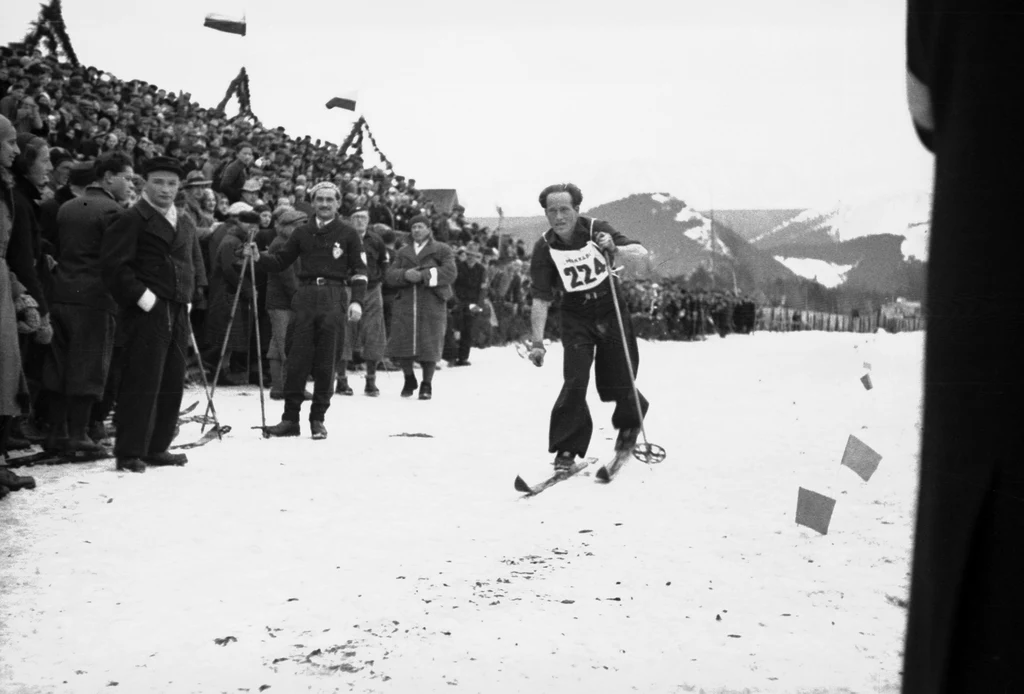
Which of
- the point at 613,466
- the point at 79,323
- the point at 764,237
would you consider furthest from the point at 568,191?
the point at 764,237

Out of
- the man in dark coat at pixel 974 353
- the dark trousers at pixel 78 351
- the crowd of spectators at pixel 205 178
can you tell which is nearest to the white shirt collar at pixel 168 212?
the crowd of spectators at pixel 205 178

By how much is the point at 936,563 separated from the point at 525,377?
14355mm

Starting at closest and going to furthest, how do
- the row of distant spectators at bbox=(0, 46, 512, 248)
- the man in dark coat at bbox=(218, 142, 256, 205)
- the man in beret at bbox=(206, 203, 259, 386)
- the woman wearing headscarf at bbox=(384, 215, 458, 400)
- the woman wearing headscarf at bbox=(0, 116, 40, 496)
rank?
the woman wearing headscarf at bbox=(0, 116, 40, 496)
the row of distant spectators at bbox=(0, 46, 512, 248)
the man in beret at bbox=(206, 203, 259, 386)
the woman wearing headscarf at bbox=(384, 215, 458, 400)
the man in dark coat at bbox=(218, 142, 256, 205)

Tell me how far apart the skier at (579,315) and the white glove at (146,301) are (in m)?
2.53

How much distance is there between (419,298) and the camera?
44.9ft

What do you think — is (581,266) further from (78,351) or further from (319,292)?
(78,351)

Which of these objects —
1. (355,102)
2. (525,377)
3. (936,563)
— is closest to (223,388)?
(525,377)

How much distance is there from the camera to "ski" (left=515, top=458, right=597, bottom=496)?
664cm

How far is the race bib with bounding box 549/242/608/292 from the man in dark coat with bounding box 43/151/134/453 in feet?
10.5

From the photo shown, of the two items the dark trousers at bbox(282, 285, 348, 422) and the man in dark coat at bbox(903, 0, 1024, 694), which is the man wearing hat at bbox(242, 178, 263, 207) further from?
the man in dark coat at bbox(903, 0, 1024, 694)

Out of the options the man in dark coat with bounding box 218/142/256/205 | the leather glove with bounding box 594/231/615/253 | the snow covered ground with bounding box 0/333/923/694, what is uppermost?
the man in dark coat with bounding box 218/142/256/205

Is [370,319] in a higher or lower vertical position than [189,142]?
lower

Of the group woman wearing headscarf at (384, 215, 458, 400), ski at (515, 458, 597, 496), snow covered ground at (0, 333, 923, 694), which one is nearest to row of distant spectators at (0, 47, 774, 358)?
woman wearing headscarf at (384, 215, 458, 400)

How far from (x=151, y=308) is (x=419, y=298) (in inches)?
244
